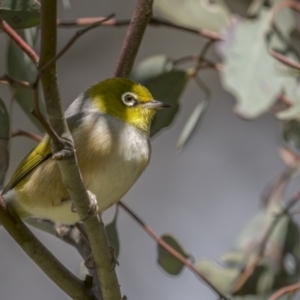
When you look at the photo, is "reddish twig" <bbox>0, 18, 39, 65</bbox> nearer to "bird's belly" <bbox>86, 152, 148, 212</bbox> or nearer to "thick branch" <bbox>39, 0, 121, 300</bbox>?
"thick branch" <bbox>39, 0, 121, 300</bbox>

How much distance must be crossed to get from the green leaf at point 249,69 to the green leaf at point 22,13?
78 cm

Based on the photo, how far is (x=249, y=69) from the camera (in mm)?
2916

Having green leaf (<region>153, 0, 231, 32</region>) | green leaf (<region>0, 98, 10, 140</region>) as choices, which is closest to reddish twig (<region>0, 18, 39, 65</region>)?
green leaf (<region>0, 98, 10, 140</region>)

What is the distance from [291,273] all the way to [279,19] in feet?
3.89

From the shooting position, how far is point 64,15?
6312 millimetres

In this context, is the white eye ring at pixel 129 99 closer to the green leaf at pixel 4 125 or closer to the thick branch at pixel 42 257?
the green leaf at pixel 4 125

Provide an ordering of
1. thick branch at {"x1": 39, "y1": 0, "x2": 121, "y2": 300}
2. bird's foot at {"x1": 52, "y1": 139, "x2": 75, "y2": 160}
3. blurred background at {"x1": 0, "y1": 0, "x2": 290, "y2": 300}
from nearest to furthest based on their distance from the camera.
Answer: thick branch at {"x1": 39, "y1": 0, "x2": 121, "y2": 300}, bird's foot at {"x1": 52, "y1": 139, "x2": 75, "y2": 160}, blurred background at {"x1": 0, "y1": 0, "x2": 290, "y2": 300}

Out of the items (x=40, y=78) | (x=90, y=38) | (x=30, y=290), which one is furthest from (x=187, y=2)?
(x=30, y=290)

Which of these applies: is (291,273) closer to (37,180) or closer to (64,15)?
(37,180)

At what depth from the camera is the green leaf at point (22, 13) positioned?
2416 millimetres

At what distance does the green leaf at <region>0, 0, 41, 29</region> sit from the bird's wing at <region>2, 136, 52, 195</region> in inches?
18.7

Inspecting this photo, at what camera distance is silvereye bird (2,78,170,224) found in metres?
2.69

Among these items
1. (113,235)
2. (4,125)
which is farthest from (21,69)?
(113,235)

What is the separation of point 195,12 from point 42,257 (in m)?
1.45
